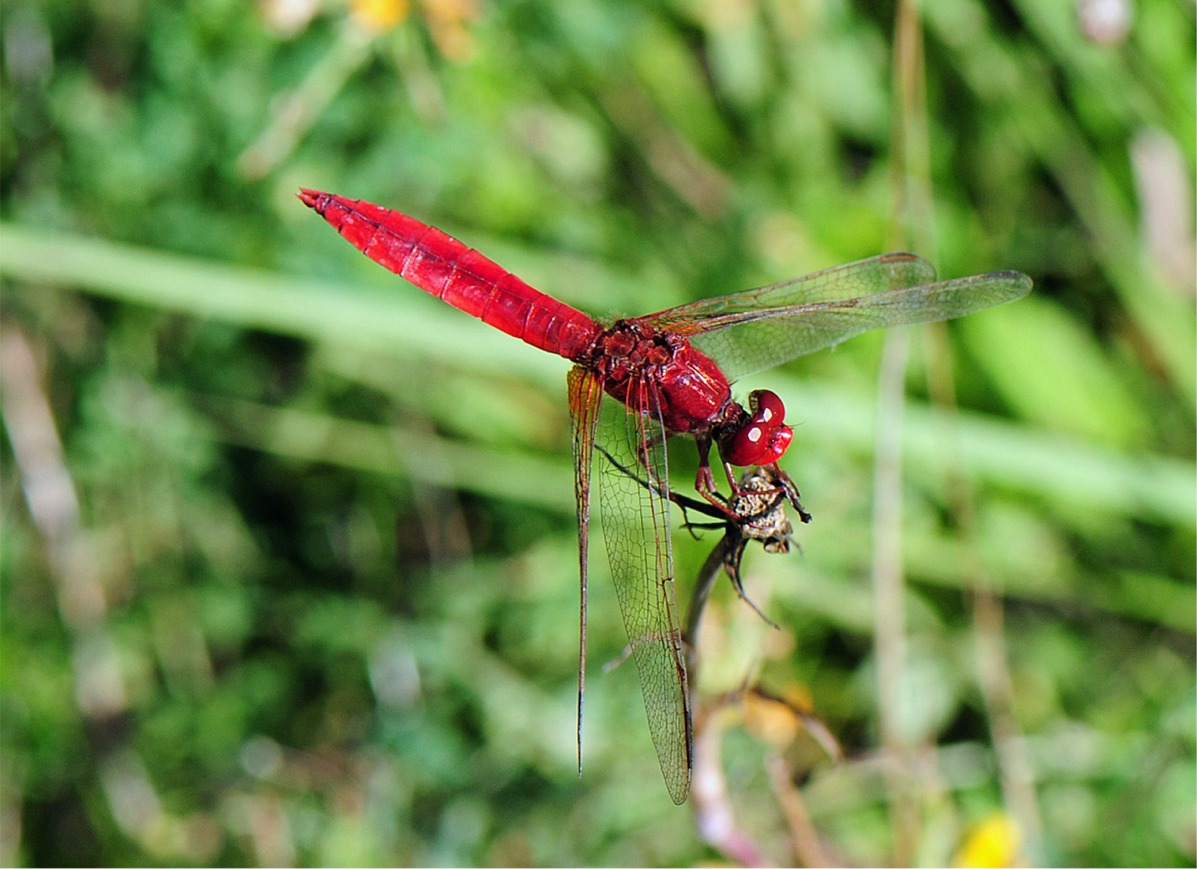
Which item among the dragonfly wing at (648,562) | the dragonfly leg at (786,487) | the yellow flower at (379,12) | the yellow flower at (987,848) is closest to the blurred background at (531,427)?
the yellow flower at (379,12)

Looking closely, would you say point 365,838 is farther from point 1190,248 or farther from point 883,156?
point 1190,248

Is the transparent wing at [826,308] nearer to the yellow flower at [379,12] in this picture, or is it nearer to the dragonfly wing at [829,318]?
the dragonfly wing at [829,318]

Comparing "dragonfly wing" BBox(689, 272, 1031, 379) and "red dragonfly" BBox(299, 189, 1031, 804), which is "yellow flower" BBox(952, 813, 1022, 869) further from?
"dragonfly wing" BBox(689, 272, 1031, 379)

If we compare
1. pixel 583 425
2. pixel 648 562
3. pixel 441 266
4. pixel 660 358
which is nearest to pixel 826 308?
pixel 660 358

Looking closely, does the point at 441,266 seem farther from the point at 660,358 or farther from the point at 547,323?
the point at 660,358

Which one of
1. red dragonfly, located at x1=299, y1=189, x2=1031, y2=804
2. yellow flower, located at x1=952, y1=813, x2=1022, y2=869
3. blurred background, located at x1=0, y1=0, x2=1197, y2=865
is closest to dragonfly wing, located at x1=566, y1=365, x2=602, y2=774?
red dragonfly, located at x1=299, y1=189, x2=1031, y2=804

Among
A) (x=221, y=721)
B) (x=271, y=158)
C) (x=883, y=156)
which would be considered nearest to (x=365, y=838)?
(x=221, y=721)
